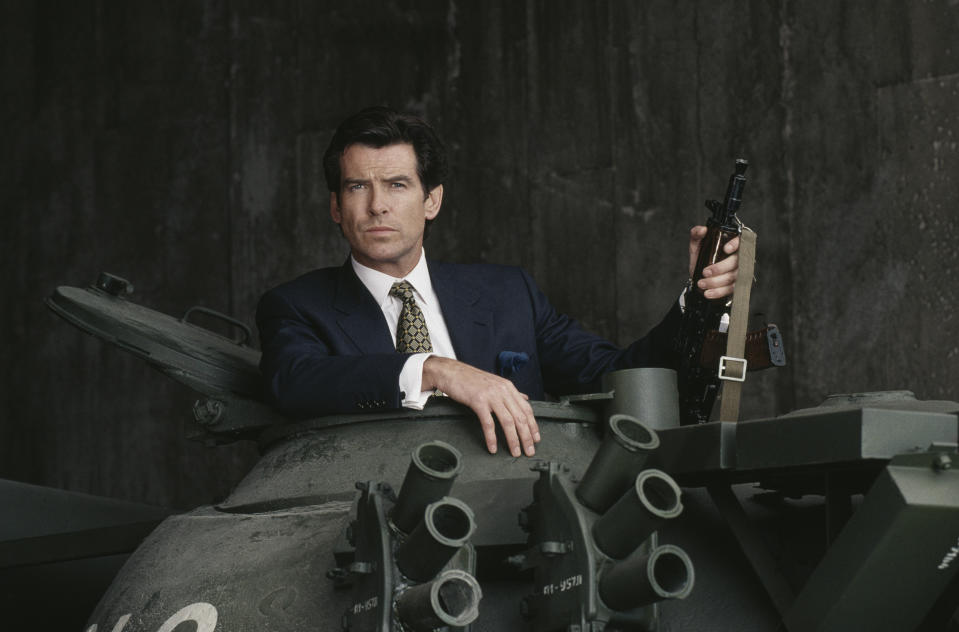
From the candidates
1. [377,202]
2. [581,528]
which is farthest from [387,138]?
[581,528]

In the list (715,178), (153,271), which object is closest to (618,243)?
(715,178)

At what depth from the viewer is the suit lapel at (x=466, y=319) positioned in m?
3.64

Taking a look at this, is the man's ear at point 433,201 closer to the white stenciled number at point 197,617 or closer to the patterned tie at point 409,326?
the patterned tie at point 409,326

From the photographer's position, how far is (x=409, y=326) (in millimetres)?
3627

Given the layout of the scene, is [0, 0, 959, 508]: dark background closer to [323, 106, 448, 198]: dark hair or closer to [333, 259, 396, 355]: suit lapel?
[323, 106, 448, 198]: dark hair

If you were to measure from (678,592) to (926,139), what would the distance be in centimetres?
394

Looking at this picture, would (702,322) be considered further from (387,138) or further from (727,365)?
(387,138)

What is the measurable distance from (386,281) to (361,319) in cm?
22

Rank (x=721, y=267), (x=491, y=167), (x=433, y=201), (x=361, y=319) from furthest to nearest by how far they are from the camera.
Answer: (x=491, y=167), (x=433, y=201), (x=361, y=319), (x=721, y=267)

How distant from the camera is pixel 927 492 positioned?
202cm

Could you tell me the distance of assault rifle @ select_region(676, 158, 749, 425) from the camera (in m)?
3.23

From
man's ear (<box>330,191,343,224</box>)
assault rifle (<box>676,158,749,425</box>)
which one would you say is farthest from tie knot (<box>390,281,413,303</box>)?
assault rifle (<box>676,158,749,425</box>)

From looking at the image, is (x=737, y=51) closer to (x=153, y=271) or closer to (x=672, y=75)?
(x=672, y=75)

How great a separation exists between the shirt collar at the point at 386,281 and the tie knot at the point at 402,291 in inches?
1.1
